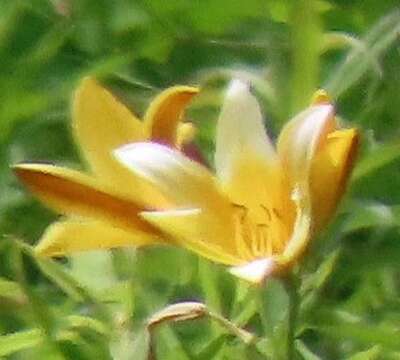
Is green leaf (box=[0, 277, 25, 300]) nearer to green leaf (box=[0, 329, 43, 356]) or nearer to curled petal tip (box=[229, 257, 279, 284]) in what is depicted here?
green leaf (box=[0, 329, 43, 356])

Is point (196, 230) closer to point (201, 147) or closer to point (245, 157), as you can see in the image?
point (245, 157)

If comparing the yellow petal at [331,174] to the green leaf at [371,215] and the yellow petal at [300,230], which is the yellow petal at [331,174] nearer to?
the yellow petal at [300,230]

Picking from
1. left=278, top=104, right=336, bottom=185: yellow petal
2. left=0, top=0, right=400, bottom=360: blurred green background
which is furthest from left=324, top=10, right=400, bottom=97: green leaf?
left=278, top=104, right=336, bottom=185: yellow petal

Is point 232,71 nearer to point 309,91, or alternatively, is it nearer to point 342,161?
point 309,91

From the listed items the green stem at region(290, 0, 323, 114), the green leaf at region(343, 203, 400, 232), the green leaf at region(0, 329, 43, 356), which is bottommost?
the green leaf at region(0, 329, 43, 356)

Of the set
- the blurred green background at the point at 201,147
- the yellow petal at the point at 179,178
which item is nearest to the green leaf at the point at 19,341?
the blurred green background at the point at 201,147

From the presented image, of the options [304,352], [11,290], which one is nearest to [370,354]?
[304,352]

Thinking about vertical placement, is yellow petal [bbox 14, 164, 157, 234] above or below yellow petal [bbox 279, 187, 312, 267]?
above

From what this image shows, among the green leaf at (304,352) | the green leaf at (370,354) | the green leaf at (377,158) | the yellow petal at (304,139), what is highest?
the green leaf at (377,158)
